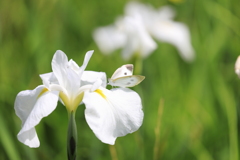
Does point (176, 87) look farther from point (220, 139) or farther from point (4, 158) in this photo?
point (4, 158)

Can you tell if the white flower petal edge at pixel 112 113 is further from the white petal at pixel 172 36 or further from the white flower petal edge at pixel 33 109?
the white petal at pixel 172 36

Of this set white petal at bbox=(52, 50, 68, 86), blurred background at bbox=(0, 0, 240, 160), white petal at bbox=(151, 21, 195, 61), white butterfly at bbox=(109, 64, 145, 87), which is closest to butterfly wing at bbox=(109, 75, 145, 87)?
white butterfly at bbox=(109, 64, 145, 87)

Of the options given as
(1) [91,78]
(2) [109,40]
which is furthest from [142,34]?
(1) [91,78]

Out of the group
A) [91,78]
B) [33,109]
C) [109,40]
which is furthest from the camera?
[109,40]

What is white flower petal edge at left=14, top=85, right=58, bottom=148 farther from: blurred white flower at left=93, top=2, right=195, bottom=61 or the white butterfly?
blurred white flower at left=93, top=2, right=195, bottom=61

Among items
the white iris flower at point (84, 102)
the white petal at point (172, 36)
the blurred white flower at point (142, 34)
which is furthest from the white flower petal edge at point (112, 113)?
the white petal at point (172, 36)

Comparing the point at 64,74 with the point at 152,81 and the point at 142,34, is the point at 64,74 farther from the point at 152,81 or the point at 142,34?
the point at 152,81
